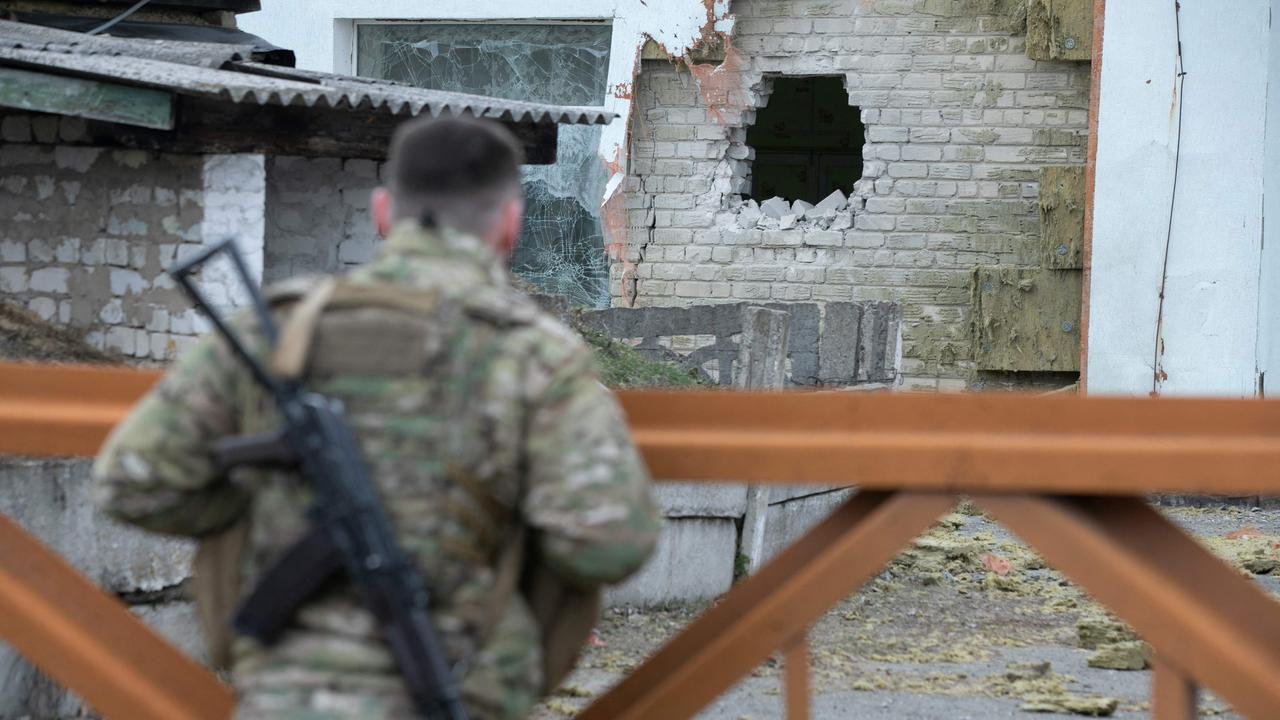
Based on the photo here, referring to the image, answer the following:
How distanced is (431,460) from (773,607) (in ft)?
2.04

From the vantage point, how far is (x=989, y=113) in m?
9.99

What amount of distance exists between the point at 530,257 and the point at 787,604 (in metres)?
8.96

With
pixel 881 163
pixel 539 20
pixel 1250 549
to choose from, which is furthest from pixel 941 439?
pixel 539 20

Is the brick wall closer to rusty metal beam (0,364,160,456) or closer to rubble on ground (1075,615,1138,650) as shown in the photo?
rubble on ground (1075,615,1138,650)

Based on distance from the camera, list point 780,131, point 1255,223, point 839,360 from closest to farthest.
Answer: point 839,360
point 1255,223
point 780,131

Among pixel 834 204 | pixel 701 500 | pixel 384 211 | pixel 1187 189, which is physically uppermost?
pixel 1187 189

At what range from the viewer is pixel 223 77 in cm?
616

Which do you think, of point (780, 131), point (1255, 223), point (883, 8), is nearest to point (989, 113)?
point (883, 8)

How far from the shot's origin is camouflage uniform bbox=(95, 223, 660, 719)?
1.86 m

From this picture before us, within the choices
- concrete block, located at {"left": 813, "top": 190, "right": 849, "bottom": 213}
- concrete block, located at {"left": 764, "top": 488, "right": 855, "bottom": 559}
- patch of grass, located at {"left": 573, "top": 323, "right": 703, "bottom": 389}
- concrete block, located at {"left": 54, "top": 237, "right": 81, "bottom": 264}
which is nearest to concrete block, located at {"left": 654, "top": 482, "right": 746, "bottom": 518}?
concrete block, located at {"left": 764, "top": 488, "right": 855, "bottom": 559}

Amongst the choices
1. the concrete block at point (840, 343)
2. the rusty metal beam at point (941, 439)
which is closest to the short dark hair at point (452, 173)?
the rusty metal beam at point (941, 439)

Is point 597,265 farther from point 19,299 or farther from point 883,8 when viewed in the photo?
point 19,299

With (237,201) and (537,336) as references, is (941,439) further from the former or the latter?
(237,201)

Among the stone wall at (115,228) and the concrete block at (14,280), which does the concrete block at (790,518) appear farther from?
the concrete block at (14,280)
